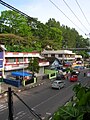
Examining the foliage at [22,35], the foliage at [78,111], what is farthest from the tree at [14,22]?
the foliage at [78,111]

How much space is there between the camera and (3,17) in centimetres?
6500

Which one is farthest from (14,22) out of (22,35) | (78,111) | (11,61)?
(78,111)

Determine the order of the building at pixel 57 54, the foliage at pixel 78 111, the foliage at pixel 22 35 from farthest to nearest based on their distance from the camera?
1. the building at pixel 57 54
2. the foliage at pixel 22 35
3. the foliage at pixel 78 111

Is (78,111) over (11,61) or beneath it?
beneath

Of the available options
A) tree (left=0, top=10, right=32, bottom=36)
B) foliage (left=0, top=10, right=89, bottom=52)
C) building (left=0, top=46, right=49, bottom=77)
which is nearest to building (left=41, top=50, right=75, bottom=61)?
foliage (left=0, top=10, right=89, bottom=52)

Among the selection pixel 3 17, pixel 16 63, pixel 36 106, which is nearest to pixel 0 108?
pixel 36 106

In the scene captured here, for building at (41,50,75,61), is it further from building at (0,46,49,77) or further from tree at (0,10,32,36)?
building at (0,46,49,77)

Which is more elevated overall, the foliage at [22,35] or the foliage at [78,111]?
the foliage at [22,35]

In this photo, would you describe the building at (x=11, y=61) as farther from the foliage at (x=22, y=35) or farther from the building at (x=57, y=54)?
the building at (x=57, y=54)

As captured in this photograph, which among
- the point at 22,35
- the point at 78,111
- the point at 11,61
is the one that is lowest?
the point at 78,111

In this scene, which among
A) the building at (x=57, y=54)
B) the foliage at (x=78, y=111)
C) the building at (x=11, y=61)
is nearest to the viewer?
the foliage at (x=78, y=111)

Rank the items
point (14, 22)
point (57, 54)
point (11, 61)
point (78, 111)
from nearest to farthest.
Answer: point (78, 111) → point (11, 61) → point (14, 22) → point (57, 54)

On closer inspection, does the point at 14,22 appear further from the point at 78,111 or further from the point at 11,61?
the point at 78,111

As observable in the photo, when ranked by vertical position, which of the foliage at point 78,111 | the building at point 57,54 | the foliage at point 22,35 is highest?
the foliage at point 22,35
